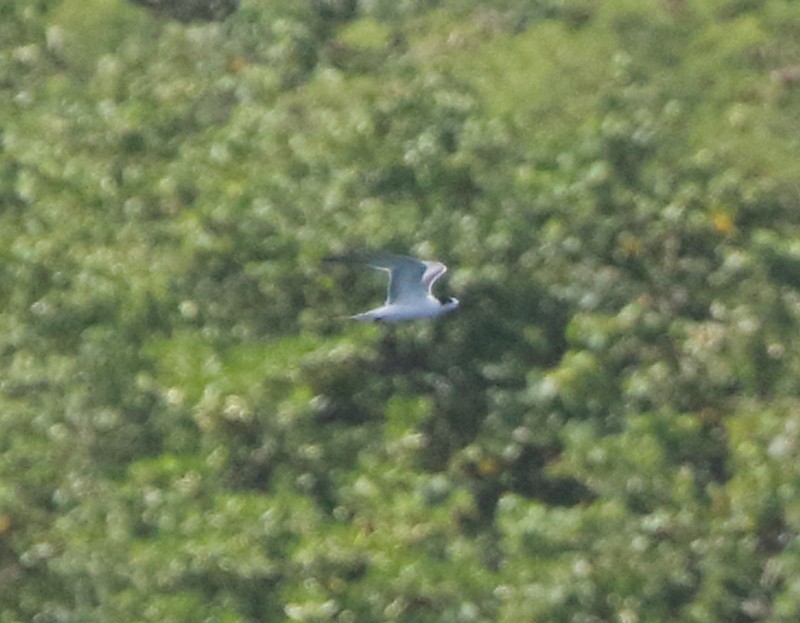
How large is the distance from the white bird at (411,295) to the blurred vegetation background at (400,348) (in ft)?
1.09

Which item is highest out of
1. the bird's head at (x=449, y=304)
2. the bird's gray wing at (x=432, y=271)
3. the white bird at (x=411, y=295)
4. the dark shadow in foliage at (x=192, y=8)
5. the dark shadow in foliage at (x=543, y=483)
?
the bird's gray wing at (x=432, y=271)

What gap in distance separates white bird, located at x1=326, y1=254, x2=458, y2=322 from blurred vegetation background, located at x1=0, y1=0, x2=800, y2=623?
33cm

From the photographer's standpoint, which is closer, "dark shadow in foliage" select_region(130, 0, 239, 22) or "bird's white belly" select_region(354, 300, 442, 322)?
"bird's white belly" select_region(354, 300, 442, 322)

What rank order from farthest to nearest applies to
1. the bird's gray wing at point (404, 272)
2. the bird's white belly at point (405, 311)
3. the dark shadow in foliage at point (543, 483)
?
the dark shadow in foliage at point (543, 483), the bird's white belly at point (405, 311), the bird's gray wing at point (404, 272)

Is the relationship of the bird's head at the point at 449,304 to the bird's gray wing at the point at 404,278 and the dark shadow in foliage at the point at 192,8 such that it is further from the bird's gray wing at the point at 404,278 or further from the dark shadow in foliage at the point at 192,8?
the dark shadow in foliage at the point at 192,8

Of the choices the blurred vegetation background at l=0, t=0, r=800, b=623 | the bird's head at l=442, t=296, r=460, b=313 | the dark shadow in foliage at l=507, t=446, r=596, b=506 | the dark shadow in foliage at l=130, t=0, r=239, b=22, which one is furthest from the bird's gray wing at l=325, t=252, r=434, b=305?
the dark shadow in foliage at l=130, t=0, r=239, b=22

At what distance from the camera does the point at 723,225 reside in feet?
27.8

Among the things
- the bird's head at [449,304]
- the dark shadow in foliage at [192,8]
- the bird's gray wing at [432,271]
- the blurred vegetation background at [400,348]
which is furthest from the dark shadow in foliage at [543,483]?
the dark shadow in foliage at [192,8]

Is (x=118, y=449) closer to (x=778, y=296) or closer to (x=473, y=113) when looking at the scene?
(x=473, y=113)

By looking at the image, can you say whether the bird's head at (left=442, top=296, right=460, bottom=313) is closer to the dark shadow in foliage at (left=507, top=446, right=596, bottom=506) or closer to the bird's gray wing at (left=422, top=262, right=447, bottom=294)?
the bird's gray wing at (left=422, top=262, right=447, bottom=294)

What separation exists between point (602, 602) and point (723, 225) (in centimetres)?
219

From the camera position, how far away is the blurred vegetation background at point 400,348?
721 centimetres

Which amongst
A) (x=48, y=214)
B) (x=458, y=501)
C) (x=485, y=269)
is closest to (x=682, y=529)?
(x=458, y=501)

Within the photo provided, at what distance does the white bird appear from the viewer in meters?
7.31
